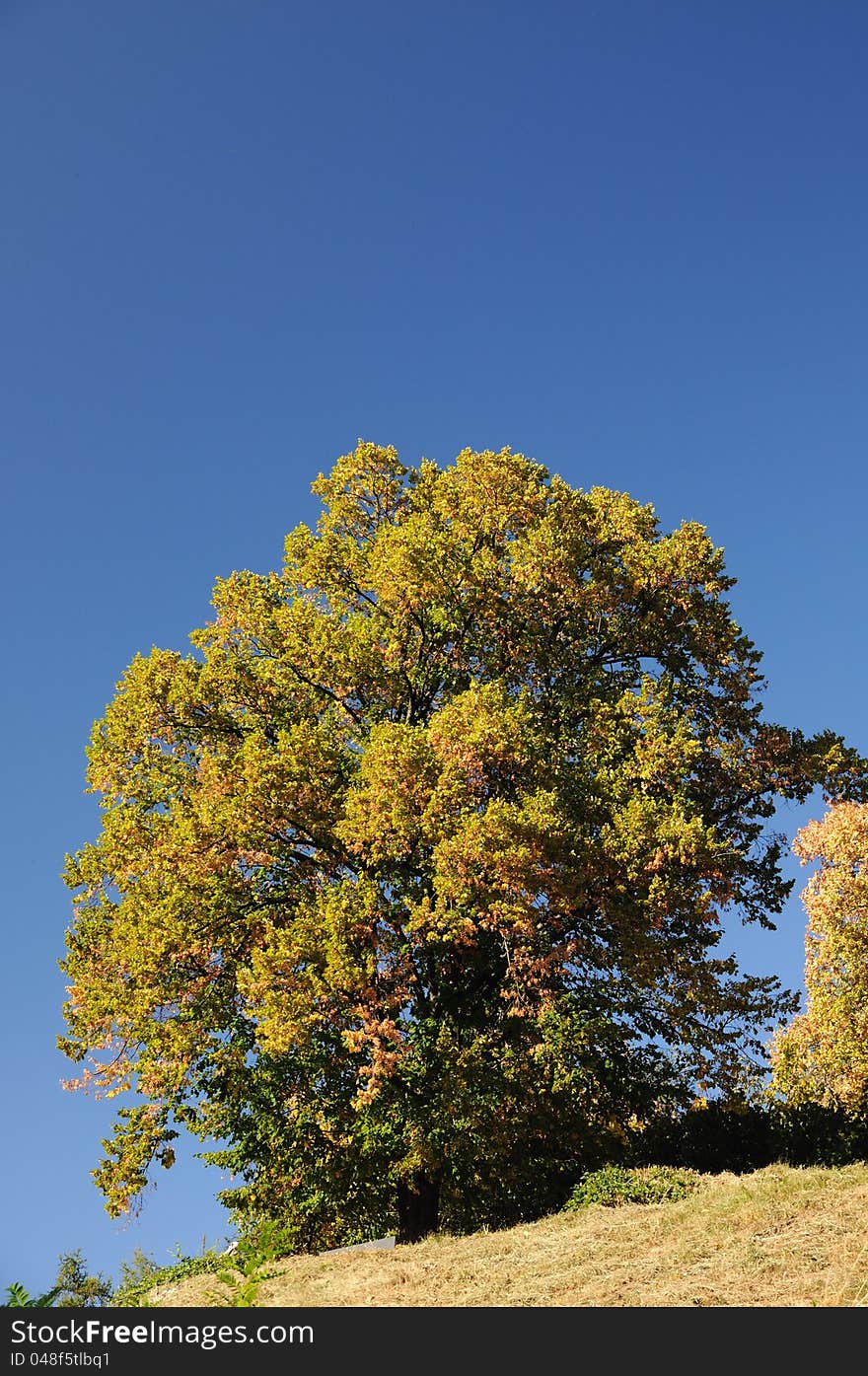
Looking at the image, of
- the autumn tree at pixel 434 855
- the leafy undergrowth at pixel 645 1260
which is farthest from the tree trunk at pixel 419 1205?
the leafy undergrowth at pixel 645 1260

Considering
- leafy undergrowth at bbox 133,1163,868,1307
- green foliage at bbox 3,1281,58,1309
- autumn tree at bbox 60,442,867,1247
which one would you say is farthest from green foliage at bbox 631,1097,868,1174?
green foliage at bbox 3,1281,58,1309

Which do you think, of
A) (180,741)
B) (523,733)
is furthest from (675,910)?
(180,741)

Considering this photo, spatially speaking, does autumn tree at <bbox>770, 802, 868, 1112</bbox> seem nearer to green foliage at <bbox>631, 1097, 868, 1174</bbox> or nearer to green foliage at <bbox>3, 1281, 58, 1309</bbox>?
green foliage at <bbox>631, 1097, 868, 1174</bbox>

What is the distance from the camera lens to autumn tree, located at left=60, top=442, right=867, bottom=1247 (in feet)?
60.6

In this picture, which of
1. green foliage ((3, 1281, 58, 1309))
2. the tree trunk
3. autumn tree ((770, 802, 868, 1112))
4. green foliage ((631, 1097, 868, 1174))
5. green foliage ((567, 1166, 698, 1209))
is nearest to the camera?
green foliage ((3, 1281, 58, 1309))

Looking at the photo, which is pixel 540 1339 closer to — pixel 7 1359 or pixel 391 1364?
pixel 391 1364

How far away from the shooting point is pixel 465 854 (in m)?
17.1

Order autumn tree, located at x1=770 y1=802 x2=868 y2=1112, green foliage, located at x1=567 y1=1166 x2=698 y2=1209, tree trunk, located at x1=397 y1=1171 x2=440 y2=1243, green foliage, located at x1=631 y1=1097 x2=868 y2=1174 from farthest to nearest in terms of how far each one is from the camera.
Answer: autumn tree, located at x1=770 y1=802 x2=868 y2=1112 < green foliage, located at x1=631 y1=1097 x2=868 y2=1174 < tree trunk, located at x1=397 y1=1171 x2=440 y2=1243 < green foliage, located at x1=567 y1=1166 x2=698 y2=1209

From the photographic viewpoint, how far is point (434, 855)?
17.8 meters

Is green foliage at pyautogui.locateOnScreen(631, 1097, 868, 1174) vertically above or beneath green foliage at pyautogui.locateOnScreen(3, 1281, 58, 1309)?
above

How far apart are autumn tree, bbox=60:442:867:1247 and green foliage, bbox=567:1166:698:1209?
2089mm

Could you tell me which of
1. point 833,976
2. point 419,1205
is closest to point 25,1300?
point 419,1205

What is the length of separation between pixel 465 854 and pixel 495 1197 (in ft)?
28.5

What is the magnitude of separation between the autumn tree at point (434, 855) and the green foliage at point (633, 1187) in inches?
82.3
